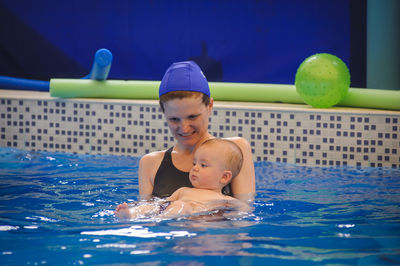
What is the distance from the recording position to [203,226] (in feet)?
11.0

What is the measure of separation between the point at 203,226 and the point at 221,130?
3500 millimetres

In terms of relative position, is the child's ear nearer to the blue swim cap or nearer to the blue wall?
the blue swim cap

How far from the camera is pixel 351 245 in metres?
3.16

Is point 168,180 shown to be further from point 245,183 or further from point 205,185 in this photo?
point 245,183

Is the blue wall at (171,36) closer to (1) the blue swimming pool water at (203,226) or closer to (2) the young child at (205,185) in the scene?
(1) the blue swimming pool water at (203,226)

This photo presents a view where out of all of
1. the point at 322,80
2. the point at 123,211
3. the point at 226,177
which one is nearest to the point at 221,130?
the point at 322,80

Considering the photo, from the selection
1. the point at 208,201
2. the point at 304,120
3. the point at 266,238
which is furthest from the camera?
the point at 304,120

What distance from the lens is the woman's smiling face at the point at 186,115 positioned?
11.3 ft

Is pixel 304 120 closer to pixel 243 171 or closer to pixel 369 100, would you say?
pixel 369 100

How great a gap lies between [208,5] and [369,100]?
3.21 metres

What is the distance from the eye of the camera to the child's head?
3.59m

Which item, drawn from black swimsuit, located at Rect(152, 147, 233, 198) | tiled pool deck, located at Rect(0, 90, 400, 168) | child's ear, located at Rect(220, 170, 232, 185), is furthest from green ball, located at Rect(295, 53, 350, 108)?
child's ear, located at Rect(220, 170, 232, 185)

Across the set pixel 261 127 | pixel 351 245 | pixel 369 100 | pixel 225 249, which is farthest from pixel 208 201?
pixel 369 100

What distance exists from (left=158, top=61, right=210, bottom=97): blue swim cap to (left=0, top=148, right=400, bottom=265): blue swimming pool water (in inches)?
30.8
